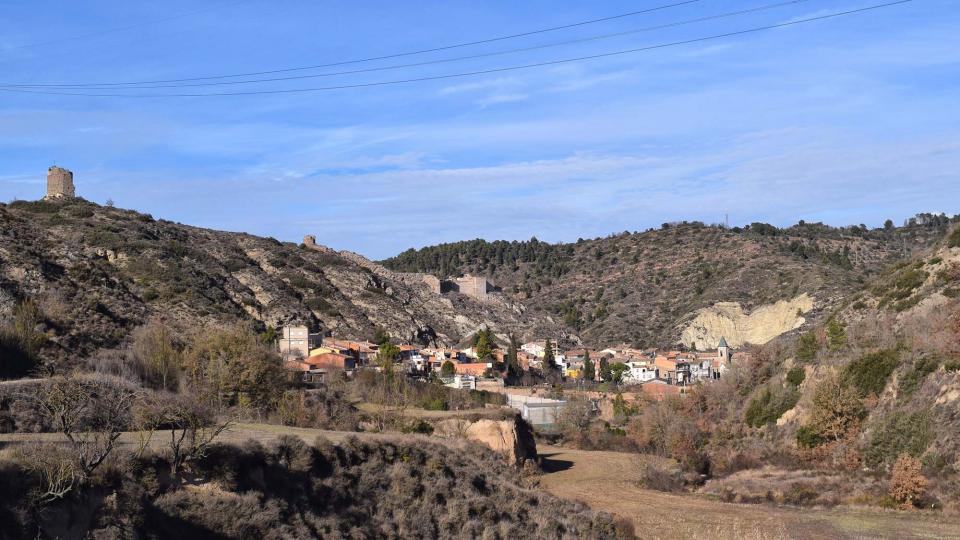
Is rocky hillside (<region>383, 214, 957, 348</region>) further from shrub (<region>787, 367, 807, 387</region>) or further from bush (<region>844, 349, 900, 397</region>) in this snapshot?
bush (<region>844, 349, 900, 397</region>)

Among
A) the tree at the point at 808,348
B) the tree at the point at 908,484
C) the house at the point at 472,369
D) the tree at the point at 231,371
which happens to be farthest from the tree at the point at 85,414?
the house at the point at 472,369

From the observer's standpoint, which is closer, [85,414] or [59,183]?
[85,414]

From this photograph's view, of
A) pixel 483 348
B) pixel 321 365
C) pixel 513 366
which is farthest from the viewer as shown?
pixel 483 348

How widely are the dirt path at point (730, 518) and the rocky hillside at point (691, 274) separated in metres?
43.0

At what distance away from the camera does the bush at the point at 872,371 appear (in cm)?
4009

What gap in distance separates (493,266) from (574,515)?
128 metres

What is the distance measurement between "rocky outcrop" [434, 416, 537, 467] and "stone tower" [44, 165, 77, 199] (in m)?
59.9

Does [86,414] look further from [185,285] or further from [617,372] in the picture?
[617,372]

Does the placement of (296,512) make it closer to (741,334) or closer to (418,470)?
(418,470)

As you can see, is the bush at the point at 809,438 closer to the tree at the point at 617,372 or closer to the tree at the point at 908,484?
the tree at the point at 908,484

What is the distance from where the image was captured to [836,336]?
47.0m

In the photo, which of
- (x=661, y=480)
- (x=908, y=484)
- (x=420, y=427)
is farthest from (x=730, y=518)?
(x=420, y=427)

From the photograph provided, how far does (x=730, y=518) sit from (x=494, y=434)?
37.2 feet

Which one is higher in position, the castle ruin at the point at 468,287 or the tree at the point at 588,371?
the castle ruin at the point at 468,287
